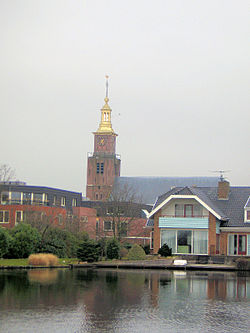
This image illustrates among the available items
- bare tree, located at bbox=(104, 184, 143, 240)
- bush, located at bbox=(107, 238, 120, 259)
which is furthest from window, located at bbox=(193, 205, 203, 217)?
bare tree, located at bbox=(104, 184, 143, 240)

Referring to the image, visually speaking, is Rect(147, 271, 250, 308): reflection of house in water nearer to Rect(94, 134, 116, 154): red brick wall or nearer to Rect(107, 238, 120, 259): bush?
Rect(107, 238, 120, 259): bush

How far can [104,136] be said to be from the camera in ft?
380

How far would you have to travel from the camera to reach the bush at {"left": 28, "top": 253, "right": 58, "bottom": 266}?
39.4 meters

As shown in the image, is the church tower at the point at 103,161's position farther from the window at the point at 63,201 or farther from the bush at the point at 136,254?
the bush at the point at 136,254

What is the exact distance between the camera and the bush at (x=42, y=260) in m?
39.4

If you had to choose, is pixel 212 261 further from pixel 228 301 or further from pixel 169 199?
pixel 228 301

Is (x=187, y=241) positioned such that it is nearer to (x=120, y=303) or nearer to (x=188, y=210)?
(x=188, y=210)

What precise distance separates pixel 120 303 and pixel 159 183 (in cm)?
8213

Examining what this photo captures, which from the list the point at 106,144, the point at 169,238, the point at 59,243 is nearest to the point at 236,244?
the point at 169,238

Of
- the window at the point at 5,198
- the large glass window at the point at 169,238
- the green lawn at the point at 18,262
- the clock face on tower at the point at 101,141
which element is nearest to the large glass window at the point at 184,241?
the large glass window at the point at 169,238

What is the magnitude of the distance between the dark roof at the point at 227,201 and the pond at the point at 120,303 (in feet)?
51.3

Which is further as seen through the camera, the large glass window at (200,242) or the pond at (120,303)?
the large glass window at (200,242)

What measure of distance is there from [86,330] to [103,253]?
1167 inches

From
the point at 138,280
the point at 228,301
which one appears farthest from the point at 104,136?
the point at 228,301
